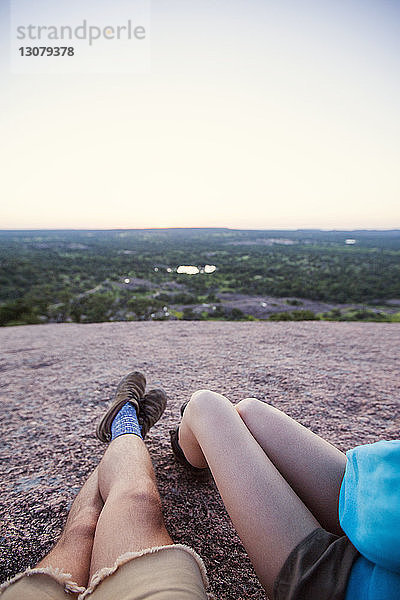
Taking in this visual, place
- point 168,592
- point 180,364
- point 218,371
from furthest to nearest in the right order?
point 180,364 < point 218,371 < point 168,592

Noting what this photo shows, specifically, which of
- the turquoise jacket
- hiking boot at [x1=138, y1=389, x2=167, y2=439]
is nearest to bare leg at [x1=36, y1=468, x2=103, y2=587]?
hiking boot at [x1=138, y1=389, x2=167, y2=439]

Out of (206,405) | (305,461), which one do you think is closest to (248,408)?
(206,405)

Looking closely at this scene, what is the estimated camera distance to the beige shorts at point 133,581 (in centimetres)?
76

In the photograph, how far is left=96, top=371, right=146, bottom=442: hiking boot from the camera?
1.65m

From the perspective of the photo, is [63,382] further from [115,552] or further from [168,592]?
[168,592]

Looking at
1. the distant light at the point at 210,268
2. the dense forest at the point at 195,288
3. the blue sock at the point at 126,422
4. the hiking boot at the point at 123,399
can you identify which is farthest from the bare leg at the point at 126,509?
the distant light at the point at 210,268

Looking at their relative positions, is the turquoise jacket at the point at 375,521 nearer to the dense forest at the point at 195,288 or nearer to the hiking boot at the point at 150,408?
the hiking boot at the point at 150,408

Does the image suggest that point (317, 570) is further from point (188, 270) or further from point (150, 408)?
point (188, 270)

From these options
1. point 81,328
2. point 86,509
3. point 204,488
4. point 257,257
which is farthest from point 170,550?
point 257,257

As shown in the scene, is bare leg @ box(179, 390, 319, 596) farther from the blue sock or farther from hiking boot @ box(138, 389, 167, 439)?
hiking boot @ box(138, 389, 167, 439)

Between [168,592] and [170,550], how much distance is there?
0.40ft

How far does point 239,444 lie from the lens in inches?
42.9

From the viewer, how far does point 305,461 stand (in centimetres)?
112

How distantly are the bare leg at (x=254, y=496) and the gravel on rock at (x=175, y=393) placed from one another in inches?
19.5
